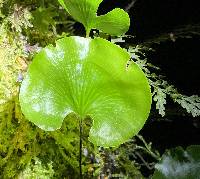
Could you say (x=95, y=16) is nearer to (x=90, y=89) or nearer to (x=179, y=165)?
(x=90, y=89)

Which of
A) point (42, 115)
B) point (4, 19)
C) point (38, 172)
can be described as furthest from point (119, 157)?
point (4, 19)

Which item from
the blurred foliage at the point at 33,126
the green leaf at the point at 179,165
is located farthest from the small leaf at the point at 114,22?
the green leaf at the point at 179,165

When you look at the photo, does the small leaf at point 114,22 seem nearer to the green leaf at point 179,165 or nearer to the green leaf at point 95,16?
the green leaf at point 95,16

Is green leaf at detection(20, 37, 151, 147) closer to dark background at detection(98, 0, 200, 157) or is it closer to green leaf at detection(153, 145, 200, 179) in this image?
green leaf at detection(153, 145, 200, 179)

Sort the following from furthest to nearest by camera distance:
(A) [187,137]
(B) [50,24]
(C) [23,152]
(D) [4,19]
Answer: (A) [187,137]
(B) [50,24]
(D) [4,19]
(C) [23,152]

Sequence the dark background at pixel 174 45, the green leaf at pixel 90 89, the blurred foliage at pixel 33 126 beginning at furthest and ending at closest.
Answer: the dark background at pixel 174 45, the blurred foliage at pixel 33 126, the green leaf at pixel 90 89

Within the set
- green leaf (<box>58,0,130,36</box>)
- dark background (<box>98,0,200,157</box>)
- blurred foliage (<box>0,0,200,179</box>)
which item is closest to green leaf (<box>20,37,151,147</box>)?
green leaf (<box>58,0,130,36</box>)

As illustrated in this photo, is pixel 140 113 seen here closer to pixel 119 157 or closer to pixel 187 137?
pixel 119 157
